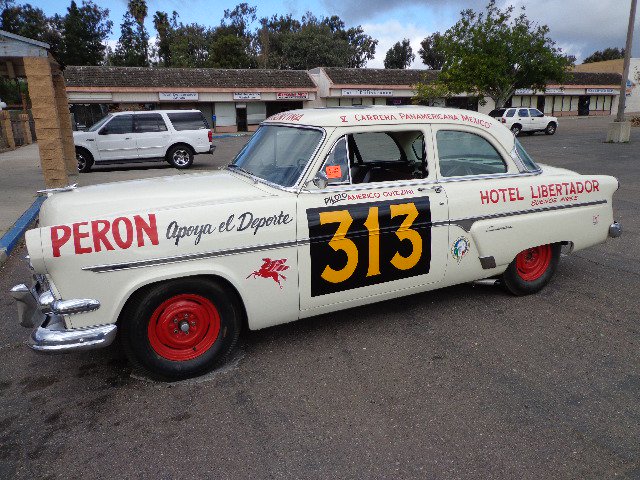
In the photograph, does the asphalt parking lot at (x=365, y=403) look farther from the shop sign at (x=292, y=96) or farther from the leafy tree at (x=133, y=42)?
the leafy tree at (x=133, y=42)

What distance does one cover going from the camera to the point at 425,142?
13.0 ft

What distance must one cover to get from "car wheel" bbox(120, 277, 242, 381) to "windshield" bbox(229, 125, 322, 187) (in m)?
1.00

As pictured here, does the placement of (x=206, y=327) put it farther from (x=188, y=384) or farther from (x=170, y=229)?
(x=170, y=229)

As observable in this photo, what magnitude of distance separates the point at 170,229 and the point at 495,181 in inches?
109

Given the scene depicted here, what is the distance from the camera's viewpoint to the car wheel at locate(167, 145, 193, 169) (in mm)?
15148

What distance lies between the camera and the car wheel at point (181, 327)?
3031 mm

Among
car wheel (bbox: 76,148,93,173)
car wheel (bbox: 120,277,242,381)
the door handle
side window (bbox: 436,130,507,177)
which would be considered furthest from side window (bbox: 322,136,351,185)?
car wheel (bbox: 76,148,93,173)

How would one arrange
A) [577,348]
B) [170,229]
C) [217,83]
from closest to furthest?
[170,229] < [577,348] < [217,83]

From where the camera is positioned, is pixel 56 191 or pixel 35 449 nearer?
pixel 35 449

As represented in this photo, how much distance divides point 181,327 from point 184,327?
0.07 ft

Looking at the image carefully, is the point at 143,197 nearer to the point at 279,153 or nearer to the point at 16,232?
the point at 279,153

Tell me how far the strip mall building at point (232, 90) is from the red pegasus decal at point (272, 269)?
97.2 feet

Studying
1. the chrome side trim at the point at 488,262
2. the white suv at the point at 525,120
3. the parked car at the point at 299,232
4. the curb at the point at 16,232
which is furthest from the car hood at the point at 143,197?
the white suv at the point at 525,120

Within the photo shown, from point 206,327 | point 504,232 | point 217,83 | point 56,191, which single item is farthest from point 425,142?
point 217,83
